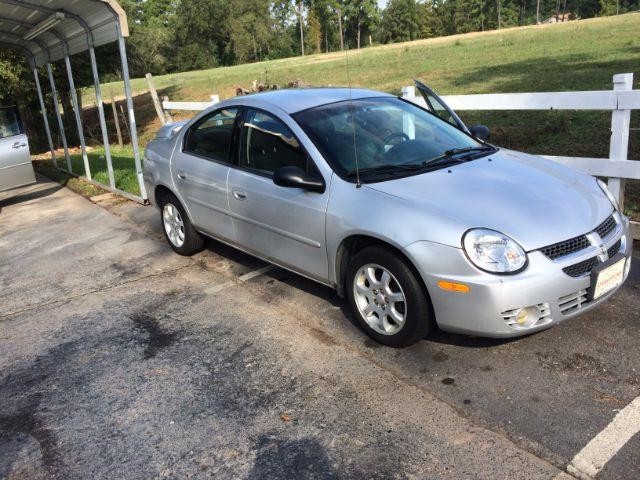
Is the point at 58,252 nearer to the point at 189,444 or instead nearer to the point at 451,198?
the point at 189,444

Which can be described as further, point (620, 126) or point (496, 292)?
point (620, 126)

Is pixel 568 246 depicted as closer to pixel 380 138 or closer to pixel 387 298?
pixel 387 298

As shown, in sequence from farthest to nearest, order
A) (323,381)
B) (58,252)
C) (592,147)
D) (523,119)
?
(523,119) → (592,147) → (58,252) → (323,381)

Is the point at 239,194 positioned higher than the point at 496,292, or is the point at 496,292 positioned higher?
the point at 239,194

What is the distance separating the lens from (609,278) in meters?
3.39

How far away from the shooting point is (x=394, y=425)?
3002 millimetres

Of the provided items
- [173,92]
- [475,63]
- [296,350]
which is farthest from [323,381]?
[173,92]

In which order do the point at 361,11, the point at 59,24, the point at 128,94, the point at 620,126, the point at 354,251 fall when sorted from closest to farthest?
1. the point at 354,251
2. the point at 620,126
3. the point at 361,11
4. the point at 128,94
5. the point at 59,24

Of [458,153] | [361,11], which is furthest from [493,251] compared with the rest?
[361,11]

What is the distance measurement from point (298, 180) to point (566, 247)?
1753 mm

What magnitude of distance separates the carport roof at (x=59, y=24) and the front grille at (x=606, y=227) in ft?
22.8

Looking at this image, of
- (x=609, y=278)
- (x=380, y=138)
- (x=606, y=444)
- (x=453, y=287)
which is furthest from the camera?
(x=380, y=138)

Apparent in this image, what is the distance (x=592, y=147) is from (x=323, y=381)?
21.6 ft

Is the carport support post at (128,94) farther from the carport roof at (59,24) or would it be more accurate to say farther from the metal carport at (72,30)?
the carport roof at (59,24)
